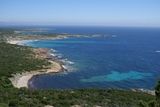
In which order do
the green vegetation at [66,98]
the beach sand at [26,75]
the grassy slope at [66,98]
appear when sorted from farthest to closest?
the beach sand at [26,75]
the grassy slope at [66,98]
the green vegetation at [66,98]

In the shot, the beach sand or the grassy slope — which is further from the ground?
the grassy slope

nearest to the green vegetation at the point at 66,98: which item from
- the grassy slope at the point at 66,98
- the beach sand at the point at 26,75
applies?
the grassy slope at the point at 66,98

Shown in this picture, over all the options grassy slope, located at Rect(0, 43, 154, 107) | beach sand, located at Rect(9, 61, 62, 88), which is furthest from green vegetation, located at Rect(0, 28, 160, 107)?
beach sand, located at Rect(9, 61, 62, 88)

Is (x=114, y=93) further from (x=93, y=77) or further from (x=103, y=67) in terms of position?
(x=103, y=67)

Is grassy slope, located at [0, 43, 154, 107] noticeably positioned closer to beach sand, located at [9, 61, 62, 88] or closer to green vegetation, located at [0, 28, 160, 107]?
green vegetation, located at [0, 28, 160, 107]

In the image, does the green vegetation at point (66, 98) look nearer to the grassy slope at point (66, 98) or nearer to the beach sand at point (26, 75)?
the grassy slope at point (66, 98)

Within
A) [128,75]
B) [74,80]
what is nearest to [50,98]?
[74,80]

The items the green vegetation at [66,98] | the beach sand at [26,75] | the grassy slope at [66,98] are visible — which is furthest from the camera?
the beach sand at [26,75]

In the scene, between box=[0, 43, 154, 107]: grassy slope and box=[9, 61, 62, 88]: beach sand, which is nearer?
box=[0, 43, 154, 107]: grassy slope

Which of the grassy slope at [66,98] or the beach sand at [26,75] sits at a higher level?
the grassy slope at [66,98]

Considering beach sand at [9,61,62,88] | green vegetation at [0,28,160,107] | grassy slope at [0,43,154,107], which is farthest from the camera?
beach sand at [9,61,62,88]

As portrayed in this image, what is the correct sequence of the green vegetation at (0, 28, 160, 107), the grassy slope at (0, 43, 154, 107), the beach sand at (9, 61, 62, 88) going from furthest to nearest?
the beach sand at (9, 61, 62, 88)
the grassy slope at (0, 43, 154, 107)
the green vegetation at (0, 28, 160, 107)
